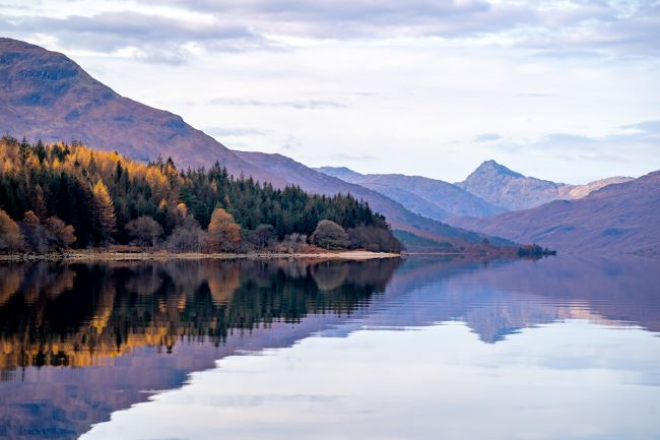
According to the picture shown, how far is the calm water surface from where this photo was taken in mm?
28328

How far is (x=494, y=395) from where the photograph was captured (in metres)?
33.2

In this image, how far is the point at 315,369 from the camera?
3781 centimetres

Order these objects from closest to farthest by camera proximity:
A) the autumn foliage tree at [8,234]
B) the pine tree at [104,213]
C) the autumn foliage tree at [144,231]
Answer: the autumn foliage tree at [8,234] → the pine tree at [104,213] → the autumn foliage tree at [144,231]

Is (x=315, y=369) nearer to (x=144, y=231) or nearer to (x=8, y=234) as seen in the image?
(x=8, y=234)

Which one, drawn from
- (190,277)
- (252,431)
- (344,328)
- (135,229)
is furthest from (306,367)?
(135,229)

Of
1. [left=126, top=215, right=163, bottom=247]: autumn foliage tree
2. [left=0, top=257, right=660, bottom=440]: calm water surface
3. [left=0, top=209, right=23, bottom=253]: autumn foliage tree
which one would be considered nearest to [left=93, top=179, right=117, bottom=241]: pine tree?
[left=126, top=215, right=163, bottom=247]: autumn foliage tree

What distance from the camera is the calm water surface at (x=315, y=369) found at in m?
28.3

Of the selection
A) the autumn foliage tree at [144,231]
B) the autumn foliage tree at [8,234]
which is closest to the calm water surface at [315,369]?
the autumn foliage tree at [8,234]

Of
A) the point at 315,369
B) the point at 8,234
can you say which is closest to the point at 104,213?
the point at 8,234

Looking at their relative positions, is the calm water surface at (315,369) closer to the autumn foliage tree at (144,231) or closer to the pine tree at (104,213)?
the pine tree at (104,213)

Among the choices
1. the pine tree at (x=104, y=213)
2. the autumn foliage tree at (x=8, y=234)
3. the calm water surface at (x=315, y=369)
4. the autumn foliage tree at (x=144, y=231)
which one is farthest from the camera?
the autumn foliage tree at (x=144, y=231)

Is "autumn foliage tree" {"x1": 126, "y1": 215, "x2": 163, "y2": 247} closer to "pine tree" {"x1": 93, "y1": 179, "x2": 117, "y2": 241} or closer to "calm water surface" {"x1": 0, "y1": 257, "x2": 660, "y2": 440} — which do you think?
"pine tree" {"x1": 93, "y1": 179, "x2": 117, "y2": 241}

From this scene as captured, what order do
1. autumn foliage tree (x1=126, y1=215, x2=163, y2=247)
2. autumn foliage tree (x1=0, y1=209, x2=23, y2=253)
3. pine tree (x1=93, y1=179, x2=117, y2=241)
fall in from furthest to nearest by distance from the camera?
autumn foliage tree (x1=126, y1=215, x2=163, y2=247) < pine tree (x1=93, y1=179, x2=117, y2=241) < autumn foliage tree (x1=0, y1=209, x2=23, y2=253)

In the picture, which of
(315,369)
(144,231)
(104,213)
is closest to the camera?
(315,369)
